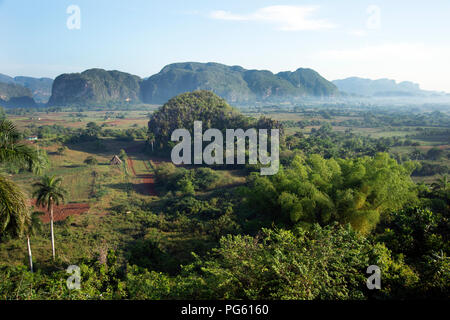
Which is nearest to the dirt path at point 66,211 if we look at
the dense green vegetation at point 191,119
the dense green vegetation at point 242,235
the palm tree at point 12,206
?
the dense green vegetation at point 242,235

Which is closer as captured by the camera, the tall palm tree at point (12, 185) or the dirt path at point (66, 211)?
the tall palm tree at point (12, 185)

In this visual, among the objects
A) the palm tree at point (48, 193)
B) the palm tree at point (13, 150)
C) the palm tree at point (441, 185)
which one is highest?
the palm tree at point (13, 150)

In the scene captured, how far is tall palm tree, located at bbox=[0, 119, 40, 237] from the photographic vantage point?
18.6 ft

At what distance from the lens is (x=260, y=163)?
107 feet

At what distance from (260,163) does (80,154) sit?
2893 centimetres

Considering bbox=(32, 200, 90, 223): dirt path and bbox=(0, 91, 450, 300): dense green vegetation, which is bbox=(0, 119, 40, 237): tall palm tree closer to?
bbox=(0, 91, 450, 300): dense green vegetation

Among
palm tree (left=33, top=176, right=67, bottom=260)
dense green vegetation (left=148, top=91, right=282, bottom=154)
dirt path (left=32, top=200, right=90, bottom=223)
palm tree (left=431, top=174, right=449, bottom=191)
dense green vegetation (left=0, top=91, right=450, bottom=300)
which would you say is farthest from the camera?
dense green vegetation (left=148, top=91, right=282, bottom=154)

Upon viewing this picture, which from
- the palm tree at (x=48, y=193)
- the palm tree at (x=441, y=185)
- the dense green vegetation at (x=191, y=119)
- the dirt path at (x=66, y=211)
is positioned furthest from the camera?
the dense green vegetation at (x=191, y=119)

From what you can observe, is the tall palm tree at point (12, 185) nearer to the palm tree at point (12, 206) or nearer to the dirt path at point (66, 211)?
the palm tree at point (12, 206)

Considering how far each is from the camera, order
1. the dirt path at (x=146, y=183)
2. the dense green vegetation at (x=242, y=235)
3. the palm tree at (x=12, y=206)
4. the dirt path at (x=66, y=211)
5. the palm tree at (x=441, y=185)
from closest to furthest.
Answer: the palm tree at (x=12, y=206) → the dense green vegetation at (x=242, y=235) → the palm tree at (x=441, y=185) → the dirt path at (x=66, y=211) → the dirt path at (x=146, y=183)

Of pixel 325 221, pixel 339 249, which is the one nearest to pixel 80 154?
pixel 325 221

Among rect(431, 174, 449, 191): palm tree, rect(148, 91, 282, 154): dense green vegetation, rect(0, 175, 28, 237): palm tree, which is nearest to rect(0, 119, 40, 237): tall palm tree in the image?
rect(0, 175, 28, 237): palm tree

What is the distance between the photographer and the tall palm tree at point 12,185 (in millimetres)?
5684

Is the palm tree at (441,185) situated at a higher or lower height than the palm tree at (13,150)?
lower
